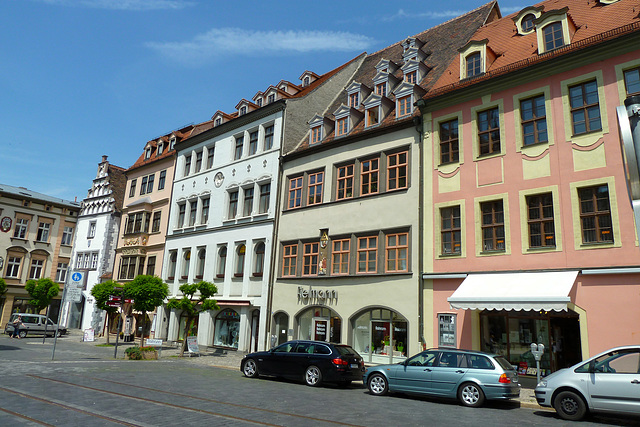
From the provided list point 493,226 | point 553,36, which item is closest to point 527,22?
point 553,36

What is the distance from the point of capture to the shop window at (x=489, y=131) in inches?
755

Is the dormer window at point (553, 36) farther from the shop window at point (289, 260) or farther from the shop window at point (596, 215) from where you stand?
the shop window at point (289, 260)

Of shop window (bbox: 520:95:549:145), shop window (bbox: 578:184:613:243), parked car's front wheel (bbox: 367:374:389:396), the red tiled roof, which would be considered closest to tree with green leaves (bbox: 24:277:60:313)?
parked car's front wheel (bbox: 367:374:389:396)

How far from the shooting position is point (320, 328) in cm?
2427

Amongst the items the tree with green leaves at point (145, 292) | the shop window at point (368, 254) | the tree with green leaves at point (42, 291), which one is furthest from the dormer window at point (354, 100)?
the tree with green leaves at point (42, 291)

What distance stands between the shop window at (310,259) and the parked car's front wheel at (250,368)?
25.5 feet

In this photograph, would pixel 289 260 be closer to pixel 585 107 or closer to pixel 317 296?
pixel 317 296

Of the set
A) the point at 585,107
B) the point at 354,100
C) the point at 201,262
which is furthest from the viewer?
the point at 201,262

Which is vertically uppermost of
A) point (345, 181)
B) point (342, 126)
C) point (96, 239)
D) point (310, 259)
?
point (342, 126)

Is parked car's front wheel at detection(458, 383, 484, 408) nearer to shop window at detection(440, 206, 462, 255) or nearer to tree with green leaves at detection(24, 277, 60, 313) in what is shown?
shop window at detection(440, 206, 462, 255)

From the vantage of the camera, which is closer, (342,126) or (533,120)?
(533,120)

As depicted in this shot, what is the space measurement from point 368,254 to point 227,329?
1206 centimetres

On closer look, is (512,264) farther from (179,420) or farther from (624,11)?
(179,420)

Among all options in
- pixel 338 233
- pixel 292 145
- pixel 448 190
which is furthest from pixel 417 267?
pixel 292 145
